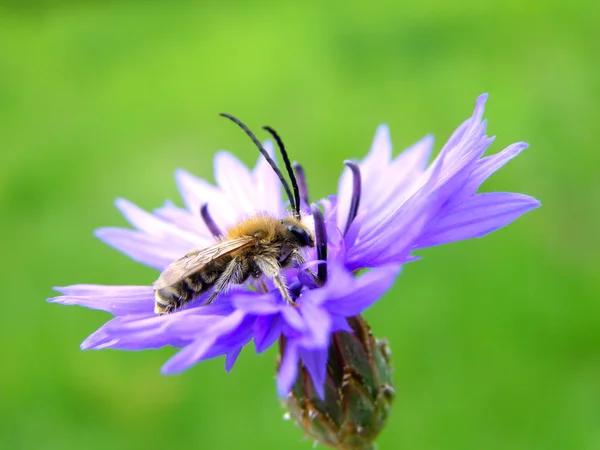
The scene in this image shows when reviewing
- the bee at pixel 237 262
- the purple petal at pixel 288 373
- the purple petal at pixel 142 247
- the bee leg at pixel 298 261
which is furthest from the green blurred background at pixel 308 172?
the purple petal at pixel 288 373

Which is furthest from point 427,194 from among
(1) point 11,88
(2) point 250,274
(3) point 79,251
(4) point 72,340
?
(1) point 11,88

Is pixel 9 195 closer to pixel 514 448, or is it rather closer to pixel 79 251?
pixel 79 251

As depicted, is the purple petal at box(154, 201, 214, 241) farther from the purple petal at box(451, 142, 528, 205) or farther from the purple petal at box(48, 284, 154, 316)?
the purple petal at box(451, 142, 528, 205)

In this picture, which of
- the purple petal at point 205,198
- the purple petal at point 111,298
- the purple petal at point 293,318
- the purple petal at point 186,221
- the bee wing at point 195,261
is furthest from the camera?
the purple petal at point 205,198

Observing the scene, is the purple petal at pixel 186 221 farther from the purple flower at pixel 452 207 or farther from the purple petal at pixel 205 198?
the purple flower at pixel 452 207

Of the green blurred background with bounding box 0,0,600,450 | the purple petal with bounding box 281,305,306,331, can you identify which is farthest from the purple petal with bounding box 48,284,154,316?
the green blurred background with bounding box 0,0,600,450

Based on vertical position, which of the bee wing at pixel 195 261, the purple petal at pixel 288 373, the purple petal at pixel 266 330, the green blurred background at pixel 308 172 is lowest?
the green blurred background at pixel 308 172

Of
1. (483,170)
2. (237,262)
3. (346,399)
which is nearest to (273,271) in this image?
(237,262)

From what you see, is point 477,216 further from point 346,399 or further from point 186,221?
point 186,221
